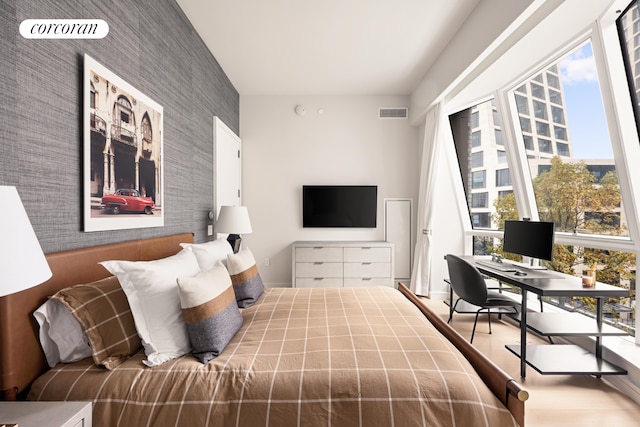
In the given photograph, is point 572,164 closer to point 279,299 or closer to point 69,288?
point 279,299

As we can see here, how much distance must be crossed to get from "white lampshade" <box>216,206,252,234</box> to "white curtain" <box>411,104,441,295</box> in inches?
95.4

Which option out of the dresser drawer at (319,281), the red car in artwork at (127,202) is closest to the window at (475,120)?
the dresser drawer at (319,281)

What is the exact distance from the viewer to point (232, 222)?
3371mm

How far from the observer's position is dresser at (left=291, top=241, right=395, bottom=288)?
457cm

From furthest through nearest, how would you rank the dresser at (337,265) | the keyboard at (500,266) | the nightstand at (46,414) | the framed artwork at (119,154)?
the dresser at (337,265) < the keyboard at (500,266) < the framed artwork at (119,154) < the nightstand at (46,414)

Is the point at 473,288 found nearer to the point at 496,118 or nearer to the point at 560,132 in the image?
the point at 560,132

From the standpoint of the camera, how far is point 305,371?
1370 mm

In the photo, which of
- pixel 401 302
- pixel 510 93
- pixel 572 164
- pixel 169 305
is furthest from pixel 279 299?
pixel 510 93

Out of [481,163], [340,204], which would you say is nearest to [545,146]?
[481,163]

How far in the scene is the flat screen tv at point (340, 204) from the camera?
16.2ft

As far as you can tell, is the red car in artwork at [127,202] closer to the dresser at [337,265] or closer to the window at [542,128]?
the dresser at [337,265]

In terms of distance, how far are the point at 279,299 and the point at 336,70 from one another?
2940 mm

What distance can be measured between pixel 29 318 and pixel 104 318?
246mm

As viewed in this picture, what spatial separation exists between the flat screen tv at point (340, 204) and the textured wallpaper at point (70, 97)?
2.27 metres
